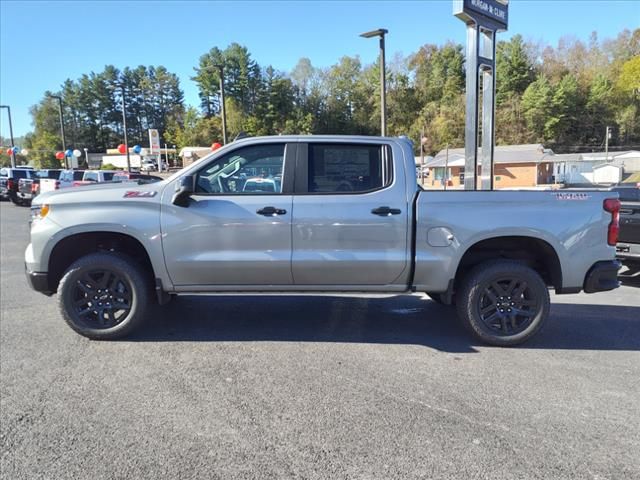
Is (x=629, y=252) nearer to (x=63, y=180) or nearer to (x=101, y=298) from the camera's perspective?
(x=101, y=298)

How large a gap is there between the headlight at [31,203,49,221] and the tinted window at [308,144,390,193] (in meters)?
2.51

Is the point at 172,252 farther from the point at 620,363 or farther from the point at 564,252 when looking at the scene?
the point at 620,363

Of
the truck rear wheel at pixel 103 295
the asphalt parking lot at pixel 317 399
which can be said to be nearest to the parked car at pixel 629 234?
the asphalt parking lot at pixel 317 399

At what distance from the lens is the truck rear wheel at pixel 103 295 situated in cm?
464

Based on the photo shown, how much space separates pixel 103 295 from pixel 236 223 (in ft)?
4.97

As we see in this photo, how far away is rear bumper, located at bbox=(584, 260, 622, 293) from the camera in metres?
4.54

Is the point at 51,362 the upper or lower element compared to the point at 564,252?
lower

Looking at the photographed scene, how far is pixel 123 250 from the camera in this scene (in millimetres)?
4918

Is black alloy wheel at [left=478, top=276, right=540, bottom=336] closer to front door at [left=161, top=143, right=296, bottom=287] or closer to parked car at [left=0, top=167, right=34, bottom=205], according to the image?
front door at [left=161, top=143, right=296, bottom=287]

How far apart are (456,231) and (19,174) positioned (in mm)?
29313

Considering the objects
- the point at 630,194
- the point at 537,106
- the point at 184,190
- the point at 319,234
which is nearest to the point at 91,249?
the point at 184,190

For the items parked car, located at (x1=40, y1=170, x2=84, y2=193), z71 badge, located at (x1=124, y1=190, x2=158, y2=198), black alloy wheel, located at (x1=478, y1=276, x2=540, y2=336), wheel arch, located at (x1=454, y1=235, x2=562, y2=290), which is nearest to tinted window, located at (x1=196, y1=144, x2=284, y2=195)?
z71 badge, located at (x1=124, y1=190, x2=158, y2=198)

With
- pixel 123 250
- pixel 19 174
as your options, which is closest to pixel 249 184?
pixel 123 250

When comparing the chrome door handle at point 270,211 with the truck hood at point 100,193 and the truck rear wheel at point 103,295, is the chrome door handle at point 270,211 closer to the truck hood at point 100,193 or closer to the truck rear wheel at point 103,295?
the truck hood at point 100,193
